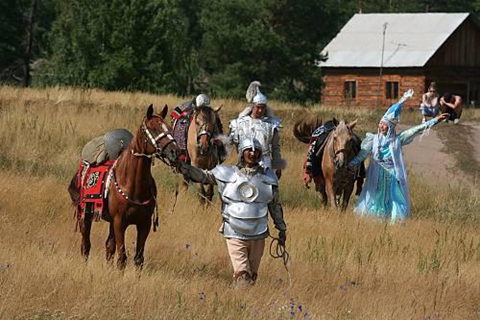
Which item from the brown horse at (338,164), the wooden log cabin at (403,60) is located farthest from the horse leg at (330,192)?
the wooden log cabin at (403,60)

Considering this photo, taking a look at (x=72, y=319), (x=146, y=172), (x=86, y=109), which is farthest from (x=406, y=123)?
(x=72, y=319)

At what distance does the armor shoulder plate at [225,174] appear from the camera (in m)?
9.24

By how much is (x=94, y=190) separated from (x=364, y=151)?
6857 millimetres

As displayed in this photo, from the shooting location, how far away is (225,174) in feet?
30.4

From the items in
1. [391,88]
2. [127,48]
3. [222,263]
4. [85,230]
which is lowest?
[222,263]

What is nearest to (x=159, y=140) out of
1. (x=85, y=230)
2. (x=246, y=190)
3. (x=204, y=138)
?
(x=246, y=190)

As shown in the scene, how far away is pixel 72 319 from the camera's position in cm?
763

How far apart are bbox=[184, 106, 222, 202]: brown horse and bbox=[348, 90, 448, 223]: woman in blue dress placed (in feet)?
7.00

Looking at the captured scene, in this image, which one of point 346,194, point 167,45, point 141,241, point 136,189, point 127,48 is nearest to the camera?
point 136,189

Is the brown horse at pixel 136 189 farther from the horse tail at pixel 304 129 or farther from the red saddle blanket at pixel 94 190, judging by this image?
the horse tail at pixel 304 129

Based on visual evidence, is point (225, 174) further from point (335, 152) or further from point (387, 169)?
point (387, 169)

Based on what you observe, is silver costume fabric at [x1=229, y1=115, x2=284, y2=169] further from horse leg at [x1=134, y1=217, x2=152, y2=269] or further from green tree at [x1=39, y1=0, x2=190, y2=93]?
green tree at [x1=39, y1=0, x2=190, y2=93]

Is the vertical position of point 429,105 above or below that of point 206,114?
below

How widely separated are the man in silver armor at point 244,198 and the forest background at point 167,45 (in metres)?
34.6
